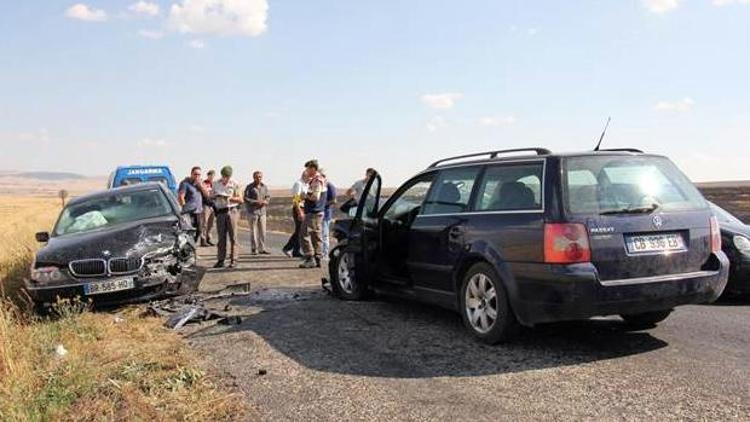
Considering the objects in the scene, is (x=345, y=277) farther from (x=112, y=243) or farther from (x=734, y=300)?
(x=734, y=300)

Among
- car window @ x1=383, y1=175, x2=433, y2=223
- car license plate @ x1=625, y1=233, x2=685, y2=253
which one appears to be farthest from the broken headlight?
car license plate @ x1=625, y1=233, x2=685, y2=253

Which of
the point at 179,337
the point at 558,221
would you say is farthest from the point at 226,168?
the point at 558,221

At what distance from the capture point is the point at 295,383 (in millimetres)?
5156

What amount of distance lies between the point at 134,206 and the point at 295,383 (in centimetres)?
587

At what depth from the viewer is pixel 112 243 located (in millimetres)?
8391

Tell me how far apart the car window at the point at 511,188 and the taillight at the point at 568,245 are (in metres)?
0.33

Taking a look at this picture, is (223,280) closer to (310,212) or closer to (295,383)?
(310,212)

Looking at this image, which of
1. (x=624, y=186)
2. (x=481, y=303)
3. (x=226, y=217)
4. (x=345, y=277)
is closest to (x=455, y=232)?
(x=481, y=303)

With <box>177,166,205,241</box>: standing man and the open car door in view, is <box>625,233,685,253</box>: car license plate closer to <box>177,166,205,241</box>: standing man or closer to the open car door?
the open car door

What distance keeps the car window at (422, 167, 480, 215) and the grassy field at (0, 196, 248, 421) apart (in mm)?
2840

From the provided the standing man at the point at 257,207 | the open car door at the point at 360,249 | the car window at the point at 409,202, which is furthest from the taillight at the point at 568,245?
the standing man at the point at 257,207

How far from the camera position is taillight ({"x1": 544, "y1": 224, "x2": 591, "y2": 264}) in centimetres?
534

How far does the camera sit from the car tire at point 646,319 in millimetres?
6517

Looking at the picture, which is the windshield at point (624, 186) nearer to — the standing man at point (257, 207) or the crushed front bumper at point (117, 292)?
the crushed front bumper at point (117, 292)
